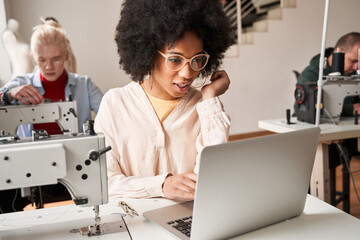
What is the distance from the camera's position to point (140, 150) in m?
1.32

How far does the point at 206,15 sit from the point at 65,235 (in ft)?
2.77

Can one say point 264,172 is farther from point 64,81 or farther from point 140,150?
point 64,81

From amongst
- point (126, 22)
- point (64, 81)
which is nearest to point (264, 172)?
point (126, 22)

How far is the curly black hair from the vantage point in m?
1.21

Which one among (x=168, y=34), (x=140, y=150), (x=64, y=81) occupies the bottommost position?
(x=140, y=150)

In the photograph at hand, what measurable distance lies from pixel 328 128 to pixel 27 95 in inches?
68.5

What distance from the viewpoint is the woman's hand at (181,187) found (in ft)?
3.50

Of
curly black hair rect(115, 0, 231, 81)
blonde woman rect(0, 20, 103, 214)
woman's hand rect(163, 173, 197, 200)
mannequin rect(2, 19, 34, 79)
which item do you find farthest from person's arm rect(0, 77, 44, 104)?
mannequin rect(2, 19, 34, 79)

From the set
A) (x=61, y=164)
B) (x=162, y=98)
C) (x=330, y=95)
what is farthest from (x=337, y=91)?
(x=61, y=164)

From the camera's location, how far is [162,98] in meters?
1.39

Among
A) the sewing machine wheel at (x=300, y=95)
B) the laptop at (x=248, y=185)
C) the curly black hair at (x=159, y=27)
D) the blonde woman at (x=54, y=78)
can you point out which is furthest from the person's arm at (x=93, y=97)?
the laptop at (x=248, y=185)

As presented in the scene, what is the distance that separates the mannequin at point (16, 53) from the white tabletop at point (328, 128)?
7.41ft

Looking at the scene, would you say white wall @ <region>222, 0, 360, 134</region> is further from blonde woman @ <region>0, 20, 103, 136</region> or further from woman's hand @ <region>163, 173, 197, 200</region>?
woman's hand @ <region>163, 173, 197, 200</region>

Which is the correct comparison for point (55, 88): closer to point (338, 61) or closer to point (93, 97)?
point (93, 97)
